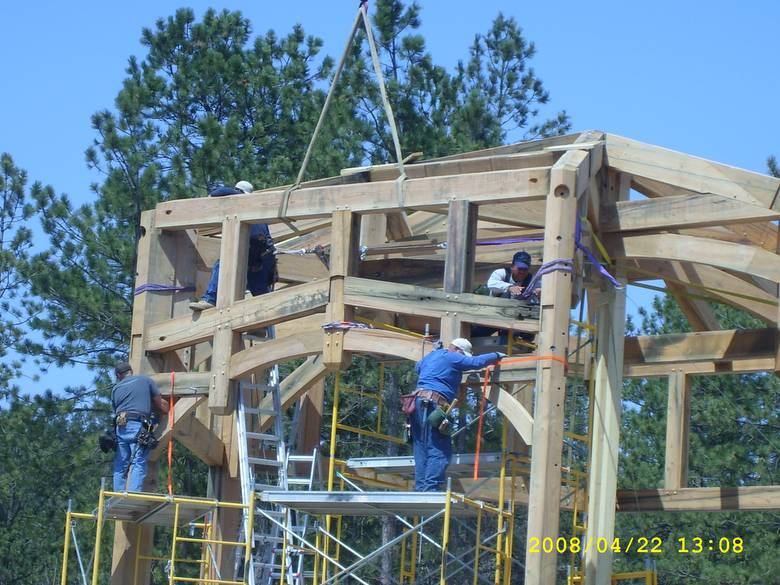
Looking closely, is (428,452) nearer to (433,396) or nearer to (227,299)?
(433,396)

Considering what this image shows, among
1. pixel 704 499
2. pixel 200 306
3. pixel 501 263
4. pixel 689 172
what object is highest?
pixel 689 172

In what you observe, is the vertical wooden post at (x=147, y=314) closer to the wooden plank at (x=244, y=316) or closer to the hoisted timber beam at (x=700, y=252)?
the wooden plank at (x=244, y=316)

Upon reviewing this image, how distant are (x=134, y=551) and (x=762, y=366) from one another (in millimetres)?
6899

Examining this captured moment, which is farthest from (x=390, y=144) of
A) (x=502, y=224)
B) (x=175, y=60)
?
(x=502, y=224)

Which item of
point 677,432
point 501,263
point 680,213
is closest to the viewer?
point 680,213

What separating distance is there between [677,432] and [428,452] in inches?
172

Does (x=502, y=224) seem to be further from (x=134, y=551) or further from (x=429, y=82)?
(x=429, y=82)

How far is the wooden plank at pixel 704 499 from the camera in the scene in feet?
49.8

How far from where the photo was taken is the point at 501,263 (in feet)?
52.7

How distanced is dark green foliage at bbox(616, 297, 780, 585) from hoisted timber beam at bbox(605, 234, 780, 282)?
12107mm

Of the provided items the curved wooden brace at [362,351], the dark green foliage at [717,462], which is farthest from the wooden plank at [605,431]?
the dark green foliage at [717,462]

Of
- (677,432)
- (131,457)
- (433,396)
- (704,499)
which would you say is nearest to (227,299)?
(131,457)

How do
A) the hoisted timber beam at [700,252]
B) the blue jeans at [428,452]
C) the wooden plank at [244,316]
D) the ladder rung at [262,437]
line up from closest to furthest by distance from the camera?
the blue jeans at [428,452]
the hoisted timber beam at [700,252]
the wooden plank at [244,316]
the ladder rung at [262,437]

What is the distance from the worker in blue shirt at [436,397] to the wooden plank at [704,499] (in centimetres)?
348
